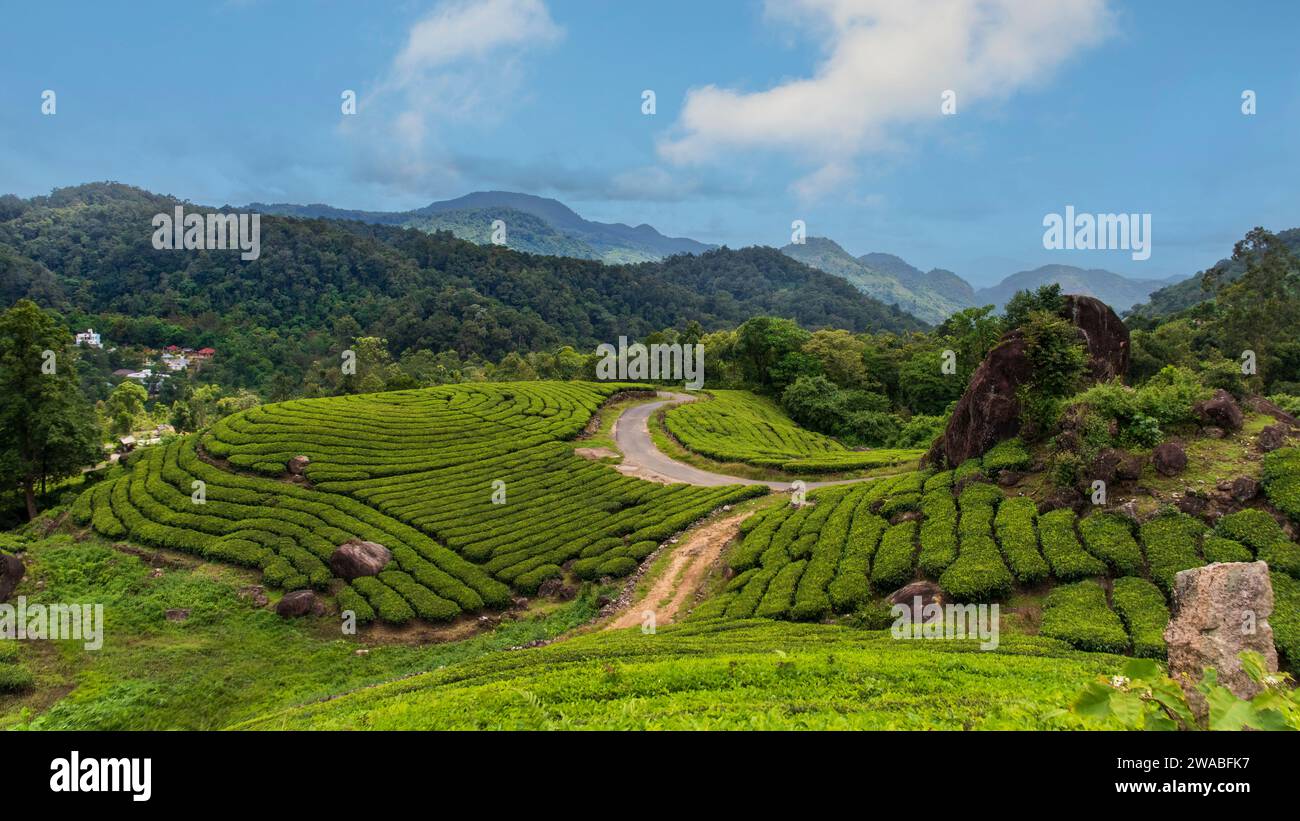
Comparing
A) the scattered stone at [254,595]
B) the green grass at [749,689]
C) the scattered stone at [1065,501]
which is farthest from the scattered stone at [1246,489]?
the scattered stone at [254,595]

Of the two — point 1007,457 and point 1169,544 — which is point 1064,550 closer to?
point 1169,544

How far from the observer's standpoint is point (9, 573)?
66.2 ft

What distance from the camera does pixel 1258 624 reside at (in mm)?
5258

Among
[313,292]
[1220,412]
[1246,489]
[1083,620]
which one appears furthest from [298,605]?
[313,292]

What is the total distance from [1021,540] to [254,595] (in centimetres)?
2353

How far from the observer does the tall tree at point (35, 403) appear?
Result: 29434 mm

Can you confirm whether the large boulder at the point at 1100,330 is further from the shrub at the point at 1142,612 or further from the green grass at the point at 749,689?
the green grass at the point at 749,689

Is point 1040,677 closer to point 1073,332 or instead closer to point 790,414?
point 1073,332

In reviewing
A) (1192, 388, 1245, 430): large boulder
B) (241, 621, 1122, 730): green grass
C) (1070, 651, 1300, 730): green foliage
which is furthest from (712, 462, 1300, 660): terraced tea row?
(1070, 651, 1300, 730): green foliage

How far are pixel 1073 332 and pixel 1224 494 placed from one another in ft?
24.3

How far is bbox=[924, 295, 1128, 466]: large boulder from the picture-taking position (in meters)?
19.9

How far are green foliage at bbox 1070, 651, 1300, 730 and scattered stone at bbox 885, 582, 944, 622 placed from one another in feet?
33.0
